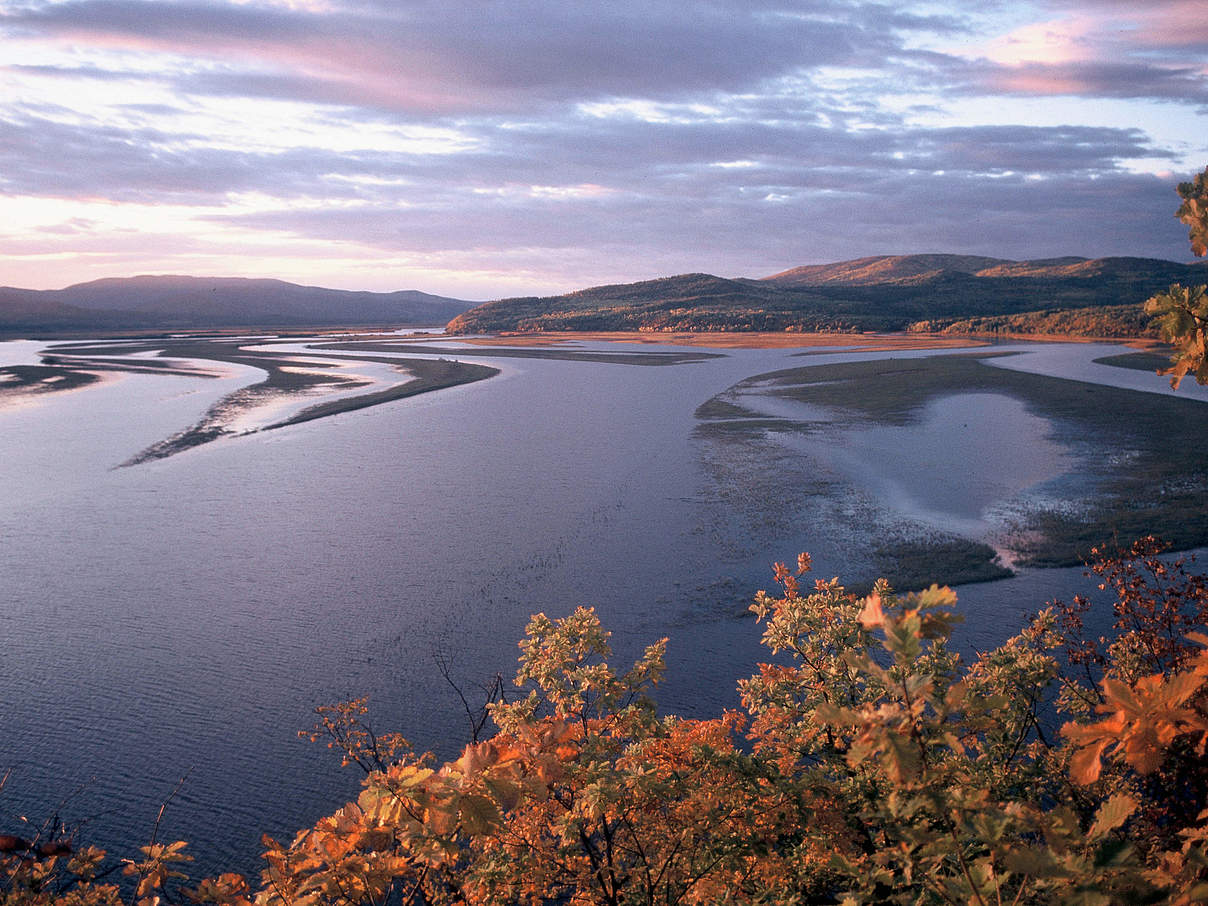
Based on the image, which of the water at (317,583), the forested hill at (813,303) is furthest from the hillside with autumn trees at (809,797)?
the forested hill at (813,303)

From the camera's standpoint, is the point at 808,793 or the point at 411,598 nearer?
the point at 808,793

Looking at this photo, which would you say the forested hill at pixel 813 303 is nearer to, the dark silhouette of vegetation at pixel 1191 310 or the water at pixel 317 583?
the water at pixel 317 583

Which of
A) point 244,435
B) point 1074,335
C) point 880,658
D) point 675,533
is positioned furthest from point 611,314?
point 880,658

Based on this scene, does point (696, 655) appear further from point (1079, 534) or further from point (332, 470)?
point (332, 470)

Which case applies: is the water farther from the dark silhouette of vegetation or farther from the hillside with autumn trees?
the dark silhouette of vegetation

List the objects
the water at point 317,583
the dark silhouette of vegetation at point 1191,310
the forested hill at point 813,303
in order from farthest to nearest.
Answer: the forested hill at point 813,303, the water at point 317,583, the dark silhouette of vegetation at point 1191,310

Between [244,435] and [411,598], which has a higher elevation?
[244,435]

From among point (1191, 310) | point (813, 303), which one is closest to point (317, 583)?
point (1191, 310)
